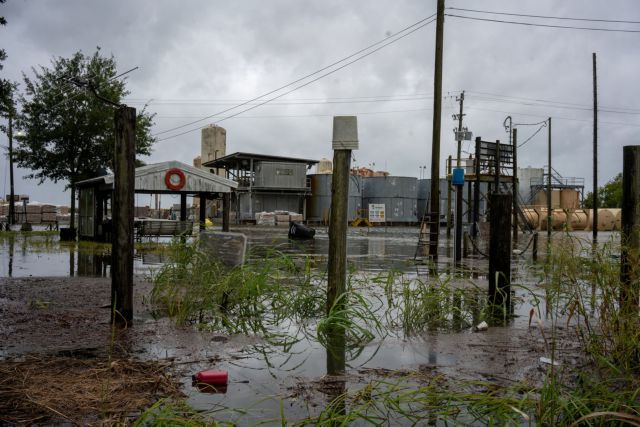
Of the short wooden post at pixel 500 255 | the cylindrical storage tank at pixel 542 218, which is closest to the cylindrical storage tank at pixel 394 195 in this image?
the cylindrical storage tank at pixel 542 218

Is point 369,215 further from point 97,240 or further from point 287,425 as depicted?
point 287,425

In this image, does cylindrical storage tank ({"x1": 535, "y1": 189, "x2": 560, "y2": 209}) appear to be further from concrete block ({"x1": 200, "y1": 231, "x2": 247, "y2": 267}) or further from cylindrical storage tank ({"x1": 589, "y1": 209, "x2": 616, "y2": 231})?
concrete block ({"x1": 200, "y1": 231, "x2": 247, "y2": 267})

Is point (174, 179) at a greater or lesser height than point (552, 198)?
lesser

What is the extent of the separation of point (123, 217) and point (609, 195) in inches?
3056

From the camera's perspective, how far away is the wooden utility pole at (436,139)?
14688mm

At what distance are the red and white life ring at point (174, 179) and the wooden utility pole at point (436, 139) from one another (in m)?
9.96

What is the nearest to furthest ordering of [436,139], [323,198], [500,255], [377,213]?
1. [500,255]
2. [436,139]
3. [323,198]
4. [377,213]

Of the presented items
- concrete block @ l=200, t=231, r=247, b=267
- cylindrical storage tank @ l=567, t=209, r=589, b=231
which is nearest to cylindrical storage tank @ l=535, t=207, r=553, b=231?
cylindrical storage tank @ l=567, t=209, r=589, b=231

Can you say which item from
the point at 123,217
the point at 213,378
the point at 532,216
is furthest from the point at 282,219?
the point at 213,378

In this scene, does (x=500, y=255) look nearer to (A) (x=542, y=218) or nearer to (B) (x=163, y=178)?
(B) (x=163, y=178)

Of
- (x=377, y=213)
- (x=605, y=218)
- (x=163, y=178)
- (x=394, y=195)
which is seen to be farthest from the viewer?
(x=394, y=195)

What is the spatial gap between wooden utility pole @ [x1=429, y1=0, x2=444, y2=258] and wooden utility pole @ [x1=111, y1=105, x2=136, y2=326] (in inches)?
391

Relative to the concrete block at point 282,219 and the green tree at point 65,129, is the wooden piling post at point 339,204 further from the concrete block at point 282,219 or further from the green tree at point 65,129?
the concrete block at point 282,219

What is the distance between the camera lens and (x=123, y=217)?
5.89m
